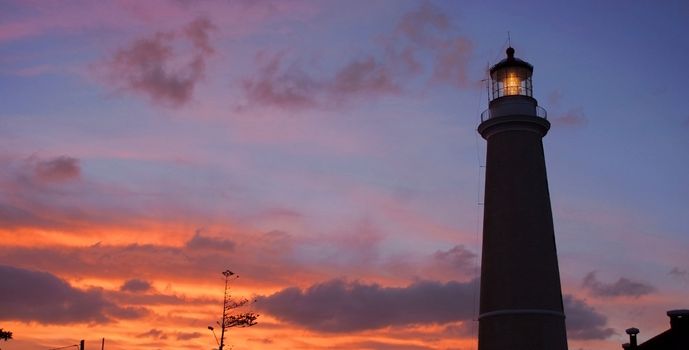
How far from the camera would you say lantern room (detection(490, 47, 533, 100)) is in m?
42.8

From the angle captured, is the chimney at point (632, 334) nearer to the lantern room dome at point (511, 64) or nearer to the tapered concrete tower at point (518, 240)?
the tapered concrete tower at point (518, 240)

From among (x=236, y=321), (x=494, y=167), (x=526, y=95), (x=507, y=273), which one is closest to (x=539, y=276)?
(x=507, y=273)

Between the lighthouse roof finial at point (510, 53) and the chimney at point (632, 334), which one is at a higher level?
the lighthouse roof finial at point (510, 53)

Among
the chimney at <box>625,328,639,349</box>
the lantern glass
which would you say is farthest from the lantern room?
Answer: the chimney at <box>625,328,639,349</box>

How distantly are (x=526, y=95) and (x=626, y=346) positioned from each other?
13.6 metres

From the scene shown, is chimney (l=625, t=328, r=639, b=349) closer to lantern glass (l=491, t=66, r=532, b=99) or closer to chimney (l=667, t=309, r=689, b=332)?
chimney (l=667, t=309, r=689, b=332)

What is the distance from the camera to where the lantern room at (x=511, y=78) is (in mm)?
42750

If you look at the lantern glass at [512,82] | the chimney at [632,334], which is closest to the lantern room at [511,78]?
the lantern glass at [512,82]

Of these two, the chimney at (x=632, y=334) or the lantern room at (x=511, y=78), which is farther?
the lantern room at (x=511, y=78)

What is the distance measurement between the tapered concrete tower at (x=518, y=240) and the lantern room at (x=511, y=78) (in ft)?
3.70


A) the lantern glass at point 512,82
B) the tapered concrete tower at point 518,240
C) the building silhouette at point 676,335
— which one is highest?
the lantern glass at point 512,82

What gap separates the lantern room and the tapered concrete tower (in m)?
1.13

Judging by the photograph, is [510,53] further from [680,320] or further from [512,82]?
[680,320]

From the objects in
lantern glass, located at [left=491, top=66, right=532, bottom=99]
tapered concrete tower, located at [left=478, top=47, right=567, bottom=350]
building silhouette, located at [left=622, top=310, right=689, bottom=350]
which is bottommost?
building silhouette, located at [left=622, top=310, right=689, bottom=350]
